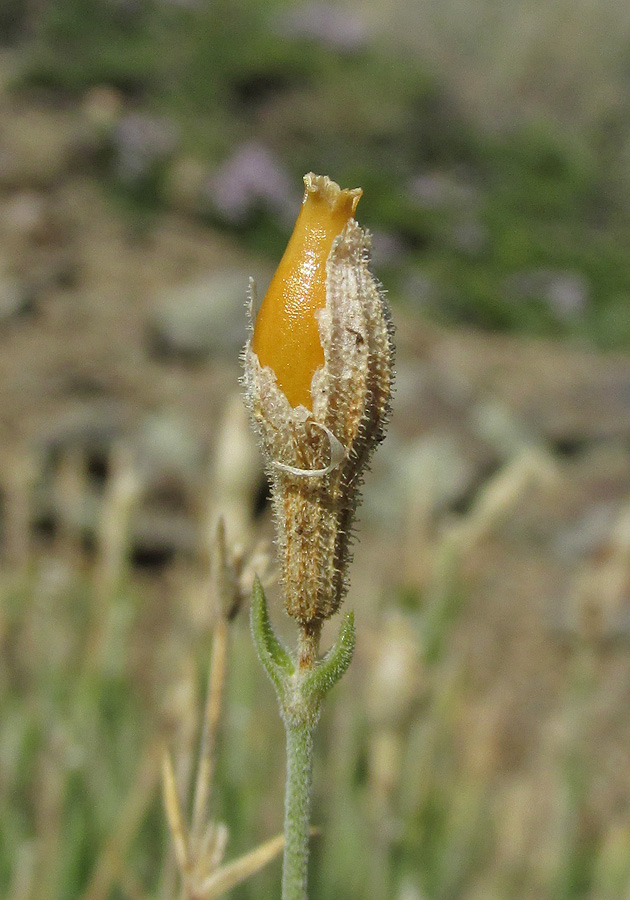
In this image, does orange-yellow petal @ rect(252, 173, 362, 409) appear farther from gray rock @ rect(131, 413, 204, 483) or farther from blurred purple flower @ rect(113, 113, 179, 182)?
blurred purple flower @ rect(113, 113, 179, 182)

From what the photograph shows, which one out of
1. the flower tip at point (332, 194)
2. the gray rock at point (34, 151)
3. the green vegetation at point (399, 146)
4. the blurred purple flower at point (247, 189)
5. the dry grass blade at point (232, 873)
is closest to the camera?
the flower tip at point (332, 194)

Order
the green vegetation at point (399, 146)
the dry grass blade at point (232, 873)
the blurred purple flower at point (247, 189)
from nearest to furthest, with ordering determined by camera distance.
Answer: the dry grass blade at point (232, 873) < the blurred purple flower at point (247, 189) < the green vegetation at point (399, 146)

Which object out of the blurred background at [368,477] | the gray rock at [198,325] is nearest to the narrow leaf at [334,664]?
the blurred background at [368,477]

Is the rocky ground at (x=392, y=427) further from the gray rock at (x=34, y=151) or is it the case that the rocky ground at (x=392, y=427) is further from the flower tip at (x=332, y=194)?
the flower tip at (x=332, y=194)

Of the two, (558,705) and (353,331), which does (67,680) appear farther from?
(353,331)

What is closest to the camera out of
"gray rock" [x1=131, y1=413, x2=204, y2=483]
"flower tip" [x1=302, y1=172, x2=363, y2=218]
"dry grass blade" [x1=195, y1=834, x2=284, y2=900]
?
"flower tip" [x1=302, y1=172, x2=363, y2=218]

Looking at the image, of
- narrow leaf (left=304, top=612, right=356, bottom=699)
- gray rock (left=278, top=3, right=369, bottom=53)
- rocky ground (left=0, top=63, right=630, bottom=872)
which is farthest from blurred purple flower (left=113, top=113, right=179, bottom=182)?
narrow leaf (left=304, top=612, right=356, bottom=699)

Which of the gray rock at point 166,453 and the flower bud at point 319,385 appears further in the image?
the gray rock at point 166,453
